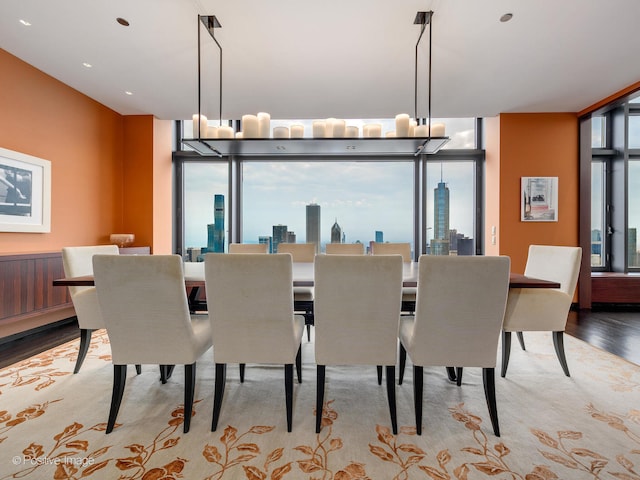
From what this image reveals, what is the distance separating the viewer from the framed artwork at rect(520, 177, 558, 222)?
13.7 feet

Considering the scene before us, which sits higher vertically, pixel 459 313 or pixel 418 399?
pixel 459 313

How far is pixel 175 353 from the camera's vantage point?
155 cm

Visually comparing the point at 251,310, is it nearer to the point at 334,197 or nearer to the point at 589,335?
the point at 589,335

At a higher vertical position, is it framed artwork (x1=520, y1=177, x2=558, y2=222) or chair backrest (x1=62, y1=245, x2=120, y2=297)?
framed artwork (x1=520, y1=177, x2=558, y2=222)

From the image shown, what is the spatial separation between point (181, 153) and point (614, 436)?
556 centimetres

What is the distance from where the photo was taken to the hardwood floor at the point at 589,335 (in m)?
2.60

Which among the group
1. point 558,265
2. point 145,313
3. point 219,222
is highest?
point 219,222

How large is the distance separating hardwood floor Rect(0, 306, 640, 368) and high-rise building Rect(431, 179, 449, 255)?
1.88 metres

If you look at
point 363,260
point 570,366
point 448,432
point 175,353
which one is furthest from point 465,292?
point 570,366

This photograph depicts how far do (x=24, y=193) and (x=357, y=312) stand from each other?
3.60m

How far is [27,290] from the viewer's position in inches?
105

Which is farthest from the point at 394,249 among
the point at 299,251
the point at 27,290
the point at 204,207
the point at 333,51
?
the point at 27,290

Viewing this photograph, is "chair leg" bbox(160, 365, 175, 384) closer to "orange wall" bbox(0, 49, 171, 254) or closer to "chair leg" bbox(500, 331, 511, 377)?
"orange wall" bbox(0, 49, 171, 254)

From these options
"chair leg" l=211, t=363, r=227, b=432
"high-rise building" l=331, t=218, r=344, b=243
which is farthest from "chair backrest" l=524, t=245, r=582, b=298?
"high-rise building" l=331, t=218, r=344, b=243
